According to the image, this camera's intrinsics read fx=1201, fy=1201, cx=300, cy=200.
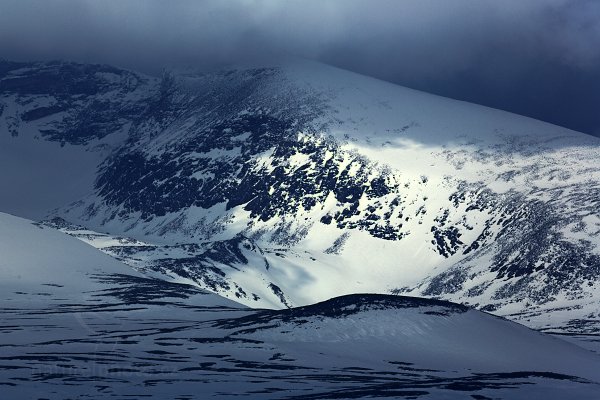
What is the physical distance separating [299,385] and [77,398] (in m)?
39.0

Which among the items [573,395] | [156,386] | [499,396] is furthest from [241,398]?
[573,395]

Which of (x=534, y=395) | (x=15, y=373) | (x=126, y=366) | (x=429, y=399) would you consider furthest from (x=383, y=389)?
(x=15, y=373)

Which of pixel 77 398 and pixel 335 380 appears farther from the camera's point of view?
pixel 335 380

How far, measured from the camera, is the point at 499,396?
7466 inches

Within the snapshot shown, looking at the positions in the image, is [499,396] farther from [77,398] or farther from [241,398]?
[77,398]

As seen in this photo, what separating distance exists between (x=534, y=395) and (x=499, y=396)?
862cm

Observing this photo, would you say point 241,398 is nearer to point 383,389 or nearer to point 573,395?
point 383,389

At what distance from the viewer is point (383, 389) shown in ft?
617

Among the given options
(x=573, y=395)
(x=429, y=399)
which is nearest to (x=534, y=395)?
(x=573, y=395)

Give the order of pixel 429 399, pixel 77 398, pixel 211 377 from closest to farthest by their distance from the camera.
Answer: pixel 77 398 < pixel 429 399 < pixel 211 377

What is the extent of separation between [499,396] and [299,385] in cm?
3163

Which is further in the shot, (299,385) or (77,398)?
(299,385)

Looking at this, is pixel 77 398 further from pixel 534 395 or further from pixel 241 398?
pixel 534 395

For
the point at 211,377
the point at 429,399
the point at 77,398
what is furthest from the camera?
the point at 211,377
